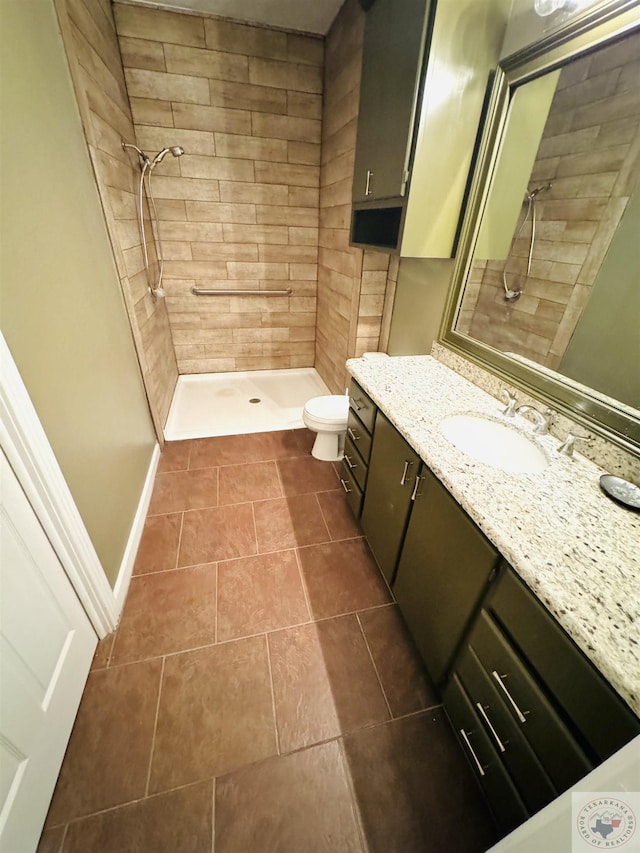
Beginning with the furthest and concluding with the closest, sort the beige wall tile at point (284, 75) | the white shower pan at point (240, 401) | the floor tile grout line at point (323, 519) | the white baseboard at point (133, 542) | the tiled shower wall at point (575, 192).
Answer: the white shower pan at point (240, 401) → the beige wall tile at point (284, 75) → the floor tile grout line at point (323, 519) → the white baseboard at point (133, 542) → the tiled shower wall at point (575, 192)

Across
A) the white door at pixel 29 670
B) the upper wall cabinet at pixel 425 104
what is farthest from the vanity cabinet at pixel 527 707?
the upper wall cabinet at pixel 425 104

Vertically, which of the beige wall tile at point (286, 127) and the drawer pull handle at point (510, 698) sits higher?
the beige wall tile at point (286, 127)

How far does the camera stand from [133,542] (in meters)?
1.60

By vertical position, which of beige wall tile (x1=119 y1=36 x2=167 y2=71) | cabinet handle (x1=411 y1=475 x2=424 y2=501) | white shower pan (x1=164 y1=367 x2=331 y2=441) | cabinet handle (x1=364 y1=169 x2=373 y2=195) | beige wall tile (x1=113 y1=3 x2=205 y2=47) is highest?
beige wall tile (x1=113 y1=3 x2=205 y2=47)

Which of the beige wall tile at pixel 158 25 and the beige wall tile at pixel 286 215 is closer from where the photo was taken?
the beige wall tile at pixel 158 25

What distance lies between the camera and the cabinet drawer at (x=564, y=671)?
564 millimetres

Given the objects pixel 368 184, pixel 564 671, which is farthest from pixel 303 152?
pixel 564 671

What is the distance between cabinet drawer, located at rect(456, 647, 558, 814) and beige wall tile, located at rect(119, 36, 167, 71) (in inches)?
143

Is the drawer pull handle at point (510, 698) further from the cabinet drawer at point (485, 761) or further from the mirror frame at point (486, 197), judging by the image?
the mirror frame at point (486, 197)

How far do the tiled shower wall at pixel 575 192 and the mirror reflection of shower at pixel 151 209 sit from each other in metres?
2.22

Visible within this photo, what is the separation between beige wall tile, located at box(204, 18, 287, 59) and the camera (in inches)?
86.7

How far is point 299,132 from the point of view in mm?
2582

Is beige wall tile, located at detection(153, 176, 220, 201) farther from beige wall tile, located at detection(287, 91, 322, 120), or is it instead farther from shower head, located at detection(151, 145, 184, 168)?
beige wall tile, located at detection(287, 91, 322, 120)

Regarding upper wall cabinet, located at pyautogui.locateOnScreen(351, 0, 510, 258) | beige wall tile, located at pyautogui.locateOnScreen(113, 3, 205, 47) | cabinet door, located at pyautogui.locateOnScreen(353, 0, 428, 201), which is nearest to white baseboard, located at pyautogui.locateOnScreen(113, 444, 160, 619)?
upper wall cabinet, located at pyautogui.locateOnScreen(351, 0, 510, 258)
